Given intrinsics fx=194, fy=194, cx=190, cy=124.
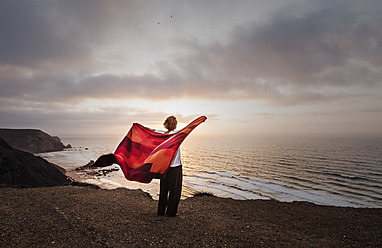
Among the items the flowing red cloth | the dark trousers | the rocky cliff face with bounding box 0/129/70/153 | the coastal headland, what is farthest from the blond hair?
the rocky cliff face with bounding box 0/129/70/153

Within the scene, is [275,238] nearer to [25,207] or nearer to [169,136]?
[169,136]

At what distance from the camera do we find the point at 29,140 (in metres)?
64.8

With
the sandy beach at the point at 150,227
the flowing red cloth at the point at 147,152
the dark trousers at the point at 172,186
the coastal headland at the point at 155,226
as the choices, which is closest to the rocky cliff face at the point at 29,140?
the coastal headland at the point at 155,226

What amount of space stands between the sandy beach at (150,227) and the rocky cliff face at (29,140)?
6979 cm

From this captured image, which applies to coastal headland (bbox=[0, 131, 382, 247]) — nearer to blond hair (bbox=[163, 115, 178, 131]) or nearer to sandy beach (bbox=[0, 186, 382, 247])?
sandy beach (bbox=[0, 186, 382, 247])

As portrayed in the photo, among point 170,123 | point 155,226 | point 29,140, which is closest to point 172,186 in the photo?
point 155,226

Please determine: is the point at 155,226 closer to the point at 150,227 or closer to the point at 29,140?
the point at 150,227

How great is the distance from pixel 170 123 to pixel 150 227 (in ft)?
10.2

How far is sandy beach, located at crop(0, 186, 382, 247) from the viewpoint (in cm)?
474

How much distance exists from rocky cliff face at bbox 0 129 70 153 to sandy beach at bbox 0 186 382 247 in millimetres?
69789

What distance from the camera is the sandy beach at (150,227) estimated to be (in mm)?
4738

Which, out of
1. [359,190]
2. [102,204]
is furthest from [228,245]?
[359,190]

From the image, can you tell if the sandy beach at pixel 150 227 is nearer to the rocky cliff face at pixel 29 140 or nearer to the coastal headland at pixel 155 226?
the coastal headland at pixel 155 226

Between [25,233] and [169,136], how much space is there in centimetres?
436
